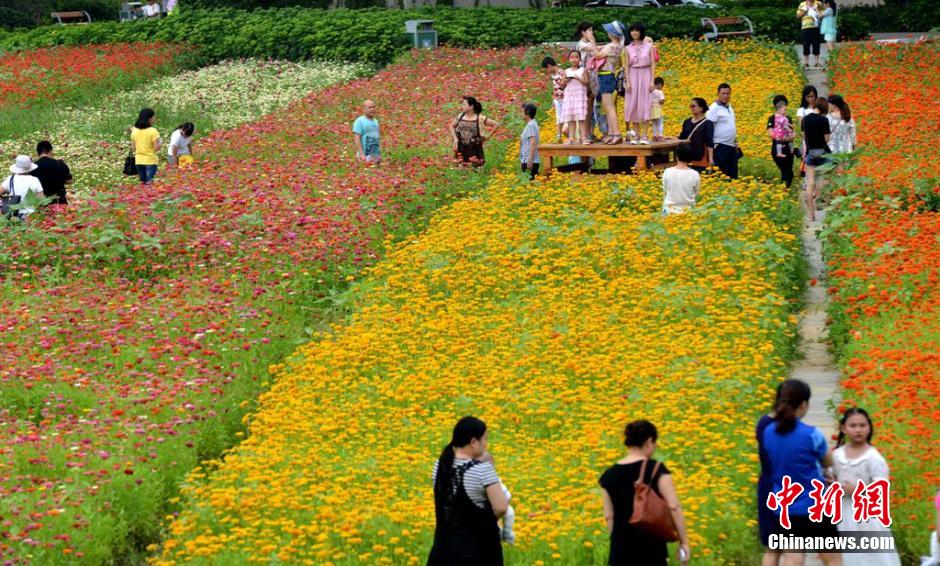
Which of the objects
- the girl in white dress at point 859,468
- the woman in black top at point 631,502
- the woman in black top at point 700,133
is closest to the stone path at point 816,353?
the girl in white dress at point 859,468

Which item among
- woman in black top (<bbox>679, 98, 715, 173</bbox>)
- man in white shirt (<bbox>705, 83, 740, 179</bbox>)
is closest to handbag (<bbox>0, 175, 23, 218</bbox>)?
woman in black top (<bbox>679, 98, 715, 173</bbox>)

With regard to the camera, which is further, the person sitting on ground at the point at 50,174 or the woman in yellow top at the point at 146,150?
the woman in yellow top at the point at 146,150

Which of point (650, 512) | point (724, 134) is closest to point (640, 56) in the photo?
point (724, 134)

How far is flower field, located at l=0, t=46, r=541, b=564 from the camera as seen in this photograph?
9.95 meters

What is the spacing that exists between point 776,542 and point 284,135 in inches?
638

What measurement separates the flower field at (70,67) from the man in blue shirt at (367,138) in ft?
37.9

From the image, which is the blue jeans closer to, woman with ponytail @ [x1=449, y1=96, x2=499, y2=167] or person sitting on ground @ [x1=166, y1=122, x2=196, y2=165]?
person sitting on ground @ [x1=166, y1=122, x2=196, y2=165]

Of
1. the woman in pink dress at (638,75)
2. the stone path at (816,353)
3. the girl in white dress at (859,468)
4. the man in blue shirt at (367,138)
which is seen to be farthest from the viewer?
the man in blue shirt at (367,138)

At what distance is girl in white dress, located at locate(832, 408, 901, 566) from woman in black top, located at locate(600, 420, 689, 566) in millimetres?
1153

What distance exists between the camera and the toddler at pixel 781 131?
1839 centimetres

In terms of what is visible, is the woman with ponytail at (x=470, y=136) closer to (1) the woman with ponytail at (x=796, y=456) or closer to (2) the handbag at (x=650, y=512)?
(1) the woman with ponytail at (x=796, y=456)

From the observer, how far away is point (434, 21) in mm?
33125

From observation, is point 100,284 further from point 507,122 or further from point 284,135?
point 507,122

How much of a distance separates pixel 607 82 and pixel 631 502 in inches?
460
